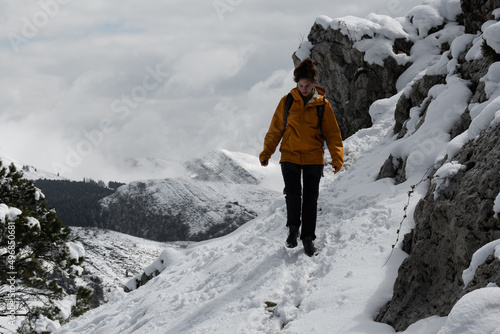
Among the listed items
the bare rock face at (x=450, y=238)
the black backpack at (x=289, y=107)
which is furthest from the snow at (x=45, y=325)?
the bare rock face at (x=450, y=238)

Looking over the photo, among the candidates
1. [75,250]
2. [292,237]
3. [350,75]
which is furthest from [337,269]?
[350,75]

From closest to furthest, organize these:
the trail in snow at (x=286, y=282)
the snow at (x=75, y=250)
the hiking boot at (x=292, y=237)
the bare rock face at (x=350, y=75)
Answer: the trail in snow at (x=286, y=282), the hiking boot at (x=292, y=237), the snow at (x=75, y=250), the bare rock face at (x=350, y=75)

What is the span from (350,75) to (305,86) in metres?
22.1

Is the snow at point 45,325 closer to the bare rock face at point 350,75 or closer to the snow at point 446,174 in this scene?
the snow at point 446,174

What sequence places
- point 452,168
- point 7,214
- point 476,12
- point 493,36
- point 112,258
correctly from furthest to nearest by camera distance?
1. point 112,258
2. point 476,12
3. point 7,214
4. point 493,36
5. point 452,168

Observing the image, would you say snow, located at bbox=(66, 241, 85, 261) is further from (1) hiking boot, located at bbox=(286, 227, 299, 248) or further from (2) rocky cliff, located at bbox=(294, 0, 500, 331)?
(2) rocky cliff, located at bbox=(294, 0, 500, 331)

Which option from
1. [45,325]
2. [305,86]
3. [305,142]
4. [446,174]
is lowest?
[45,325]

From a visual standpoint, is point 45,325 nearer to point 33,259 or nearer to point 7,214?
point 33,259

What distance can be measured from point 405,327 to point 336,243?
10.7ft

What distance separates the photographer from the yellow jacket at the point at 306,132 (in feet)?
25.6

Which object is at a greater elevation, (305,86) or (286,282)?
(305,86)

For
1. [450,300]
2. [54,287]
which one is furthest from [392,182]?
[54,287]

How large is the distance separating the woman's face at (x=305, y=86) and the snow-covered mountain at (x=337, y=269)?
7.74ft

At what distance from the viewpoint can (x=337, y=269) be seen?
7102 mm
